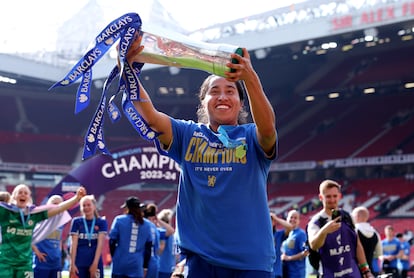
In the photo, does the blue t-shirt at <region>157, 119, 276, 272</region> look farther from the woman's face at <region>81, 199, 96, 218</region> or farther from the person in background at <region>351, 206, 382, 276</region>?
the woman's face at <region>81, 199, 96, 218</region>

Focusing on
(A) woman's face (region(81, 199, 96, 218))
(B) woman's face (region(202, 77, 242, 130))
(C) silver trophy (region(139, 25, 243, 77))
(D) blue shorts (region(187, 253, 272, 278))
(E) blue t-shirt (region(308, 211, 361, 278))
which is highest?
(A) woman's face (region(81, 199, 96, 218))

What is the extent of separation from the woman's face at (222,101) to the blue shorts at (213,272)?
58cm

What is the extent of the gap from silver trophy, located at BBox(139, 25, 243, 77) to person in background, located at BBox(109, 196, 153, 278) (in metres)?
6.36

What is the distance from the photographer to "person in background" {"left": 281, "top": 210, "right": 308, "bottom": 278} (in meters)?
11.3

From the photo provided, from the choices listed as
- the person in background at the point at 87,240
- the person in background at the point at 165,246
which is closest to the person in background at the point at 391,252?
the person in background at the point at 165,246

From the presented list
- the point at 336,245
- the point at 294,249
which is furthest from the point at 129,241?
the point at 336,245

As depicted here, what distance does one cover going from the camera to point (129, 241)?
9.05 meters

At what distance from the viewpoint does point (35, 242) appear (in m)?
9.34

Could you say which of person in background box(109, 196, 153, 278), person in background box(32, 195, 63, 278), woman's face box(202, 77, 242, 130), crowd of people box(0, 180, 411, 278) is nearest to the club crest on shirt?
woman's face box(202, 77, 242, 130)

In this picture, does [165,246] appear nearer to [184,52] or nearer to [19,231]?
[19,231]

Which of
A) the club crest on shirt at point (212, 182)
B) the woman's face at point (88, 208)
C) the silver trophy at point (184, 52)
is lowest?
the club crest on shirt at point (212, 182)

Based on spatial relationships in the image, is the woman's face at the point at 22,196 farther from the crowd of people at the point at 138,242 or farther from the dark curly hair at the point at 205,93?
the dark curly hair at the point at 205,93

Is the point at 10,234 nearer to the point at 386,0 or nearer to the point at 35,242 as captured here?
the point at 35,242

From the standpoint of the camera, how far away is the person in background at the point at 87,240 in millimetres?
9344
